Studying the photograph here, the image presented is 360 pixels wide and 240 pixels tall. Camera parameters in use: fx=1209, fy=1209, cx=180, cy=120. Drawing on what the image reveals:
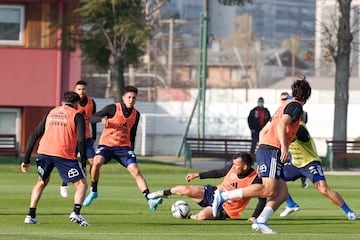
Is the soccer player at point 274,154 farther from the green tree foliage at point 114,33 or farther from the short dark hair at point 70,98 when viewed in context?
the green tree foliage at point 114,33

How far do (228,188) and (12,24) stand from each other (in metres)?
25.1

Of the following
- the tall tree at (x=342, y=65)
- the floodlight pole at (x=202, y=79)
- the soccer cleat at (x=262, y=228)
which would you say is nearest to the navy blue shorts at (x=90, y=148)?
the soccer cleat at (x=262, y=228)

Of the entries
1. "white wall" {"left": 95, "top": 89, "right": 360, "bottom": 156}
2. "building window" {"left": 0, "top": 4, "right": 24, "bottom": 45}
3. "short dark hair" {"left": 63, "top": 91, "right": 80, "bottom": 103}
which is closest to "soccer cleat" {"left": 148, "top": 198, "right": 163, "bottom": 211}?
"short dark hair" {"left": 63, "top": 91, "right": 80, "bottom": 103}

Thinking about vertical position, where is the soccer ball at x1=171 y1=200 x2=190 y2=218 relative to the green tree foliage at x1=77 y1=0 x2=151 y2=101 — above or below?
below

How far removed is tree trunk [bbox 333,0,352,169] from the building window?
10.7 m

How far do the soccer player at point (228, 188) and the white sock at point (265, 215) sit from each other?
0.60m

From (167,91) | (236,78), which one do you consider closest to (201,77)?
(167,91)

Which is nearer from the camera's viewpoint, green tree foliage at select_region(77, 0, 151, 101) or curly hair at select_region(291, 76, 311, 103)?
curly hair at select_region(291, 76, 311, 103)

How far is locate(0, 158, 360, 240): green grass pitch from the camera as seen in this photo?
15375 mm

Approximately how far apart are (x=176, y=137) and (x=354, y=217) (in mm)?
34976

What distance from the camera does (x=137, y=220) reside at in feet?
57.9

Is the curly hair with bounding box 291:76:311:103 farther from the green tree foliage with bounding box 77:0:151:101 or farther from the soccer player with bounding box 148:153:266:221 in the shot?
the green tree foliage with bounding box 77:0:151:101

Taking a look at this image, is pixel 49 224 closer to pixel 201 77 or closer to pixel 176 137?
pixel 201 77

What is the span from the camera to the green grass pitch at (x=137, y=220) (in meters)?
15.4
